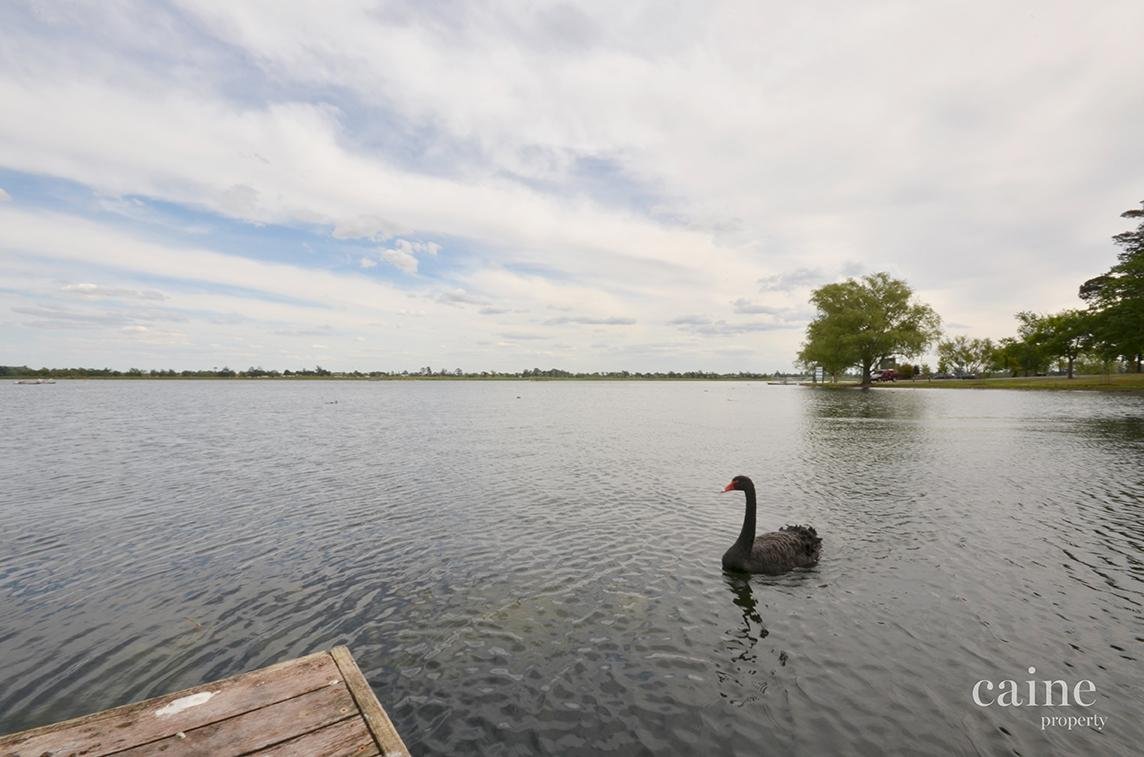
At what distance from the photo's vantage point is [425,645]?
10.0 m

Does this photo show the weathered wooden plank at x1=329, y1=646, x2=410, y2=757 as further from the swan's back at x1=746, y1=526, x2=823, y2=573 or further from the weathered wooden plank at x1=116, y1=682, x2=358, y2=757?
the swan's back at x1=746, y1=526, x2=823, y2=573

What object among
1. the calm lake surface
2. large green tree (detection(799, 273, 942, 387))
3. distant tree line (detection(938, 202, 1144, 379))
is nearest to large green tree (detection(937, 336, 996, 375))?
distant tree line (detection(938, 202, 1144, 379))

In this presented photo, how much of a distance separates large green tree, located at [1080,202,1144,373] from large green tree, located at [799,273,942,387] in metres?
25.1

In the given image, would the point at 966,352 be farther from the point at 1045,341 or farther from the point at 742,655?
the point at 742,655

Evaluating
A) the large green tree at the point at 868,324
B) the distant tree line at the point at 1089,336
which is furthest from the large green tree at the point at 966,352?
the large green tree at the point at 868,324

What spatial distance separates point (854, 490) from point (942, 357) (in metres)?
192

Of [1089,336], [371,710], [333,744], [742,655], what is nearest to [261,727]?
[333,744]

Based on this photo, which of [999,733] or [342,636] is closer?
[999,733]

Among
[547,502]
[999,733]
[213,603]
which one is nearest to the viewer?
[999,733]

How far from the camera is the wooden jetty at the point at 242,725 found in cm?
474

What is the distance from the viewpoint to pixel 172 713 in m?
5.26

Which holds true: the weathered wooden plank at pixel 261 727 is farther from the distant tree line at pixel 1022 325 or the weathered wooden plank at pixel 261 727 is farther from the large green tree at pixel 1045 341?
the large green tree at pixel 1045 341

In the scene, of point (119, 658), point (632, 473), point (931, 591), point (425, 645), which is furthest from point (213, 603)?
point (632, 473)

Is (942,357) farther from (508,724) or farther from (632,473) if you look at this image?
(508,724)
